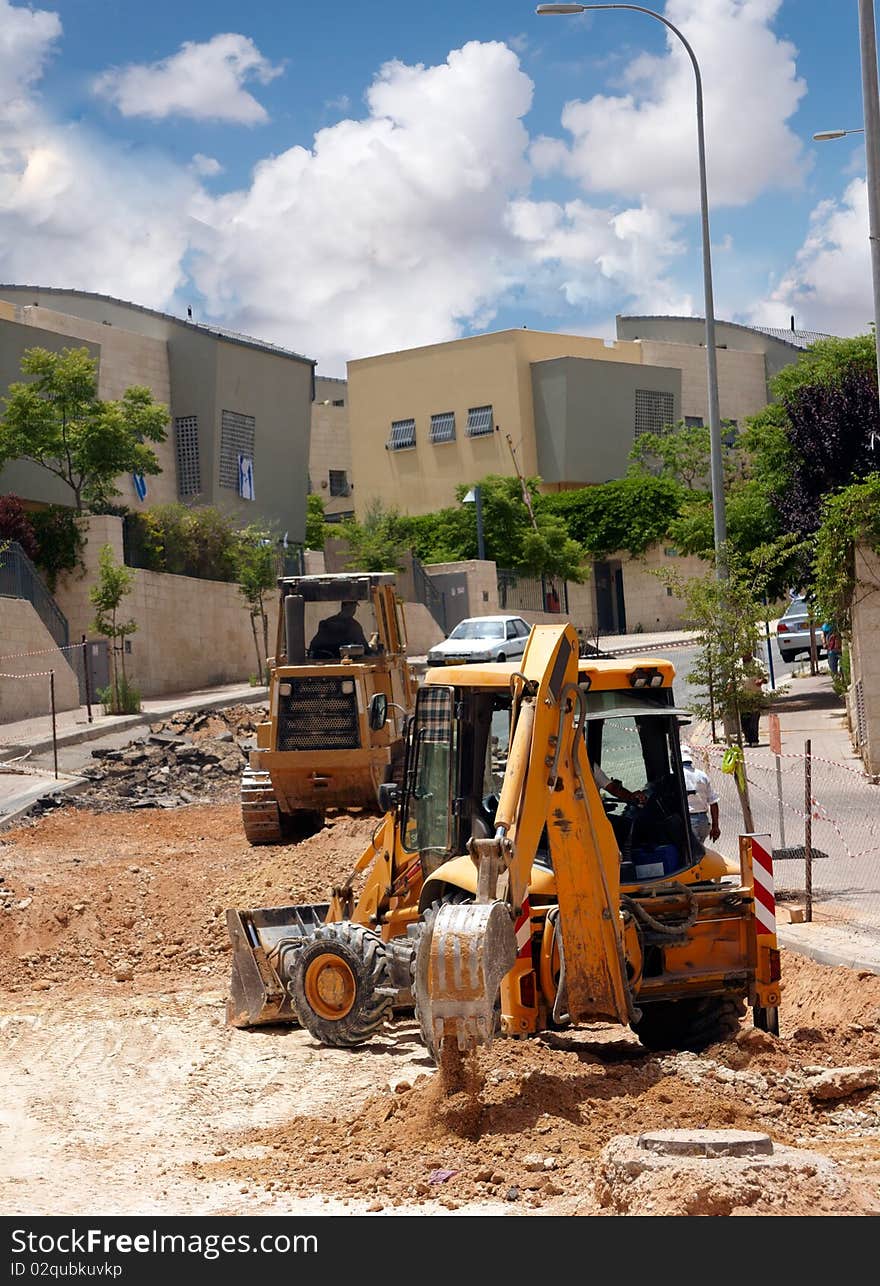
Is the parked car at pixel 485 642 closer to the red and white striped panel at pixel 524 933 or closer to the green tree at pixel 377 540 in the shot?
the green tree at pixel 377 540

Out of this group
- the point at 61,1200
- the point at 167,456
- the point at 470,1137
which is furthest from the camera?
the point at 167,456

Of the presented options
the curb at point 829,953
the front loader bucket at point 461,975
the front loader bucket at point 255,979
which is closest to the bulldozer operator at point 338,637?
the curb at point 829,953

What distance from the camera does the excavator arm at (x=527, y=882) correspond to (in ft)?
22.2

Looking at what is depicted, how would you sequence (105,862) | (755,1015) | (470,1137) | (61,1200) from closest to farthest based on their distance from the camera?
(61,1200) < (470,1137) < (755,1015) < (105,862)

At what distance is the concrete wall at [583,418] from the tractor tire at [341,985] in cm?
5422

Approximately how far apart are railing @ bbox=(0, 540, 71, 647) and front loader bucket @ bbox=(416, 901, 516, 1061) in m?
26.3

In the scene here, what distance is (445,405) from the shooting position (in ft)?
212

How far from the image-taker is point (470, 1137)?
276 inches

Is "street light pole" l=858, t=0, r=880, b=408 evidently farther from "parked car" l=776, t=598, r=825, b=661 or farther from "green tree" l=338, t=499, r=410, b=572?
"green tree" l=338, t=499, r=410, b=572

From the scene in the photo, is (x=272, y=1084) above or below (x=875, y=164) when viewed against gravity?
below

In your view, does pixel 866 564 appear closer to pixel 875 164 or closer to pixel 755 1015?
pixel 875 164

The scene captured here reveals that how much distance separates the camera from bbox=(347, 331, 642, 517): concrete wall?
62.8m

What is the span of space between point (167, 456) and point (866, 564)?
31390 millimetres
